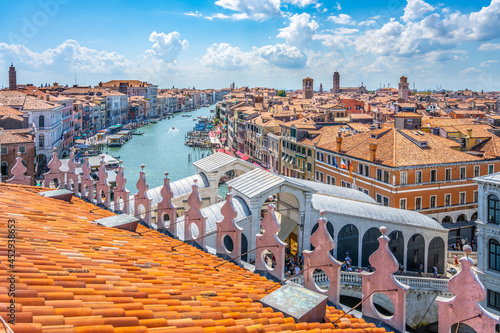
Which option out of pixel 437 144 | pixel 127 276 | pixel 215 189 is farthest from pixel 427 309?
pixel 127 276

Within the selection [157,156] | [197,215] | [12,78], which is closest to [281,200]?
[197,215]

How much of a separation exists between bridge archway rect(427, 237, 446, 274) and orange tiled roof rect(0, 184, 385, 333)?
695 inches

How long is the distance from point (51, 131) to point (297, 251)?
3955 centimetres

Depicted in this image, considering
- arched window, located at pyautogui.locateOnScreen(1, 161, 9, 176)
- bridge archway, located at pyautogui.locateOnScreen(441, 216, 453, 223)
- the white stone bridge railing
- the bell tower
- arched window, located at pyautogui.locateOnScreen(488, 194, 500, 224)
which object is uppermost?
the bell tower

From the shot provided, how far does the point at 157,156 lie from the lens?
73.3m

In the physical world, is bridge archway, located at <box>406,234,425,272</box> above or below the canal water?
below

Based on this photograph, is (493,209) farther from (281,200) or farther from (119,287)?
(119,287)

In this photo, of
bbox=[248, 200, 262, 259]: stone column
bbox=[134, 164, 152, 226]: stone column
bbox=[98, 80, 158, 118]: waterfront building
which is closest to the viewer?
bbox=[134, 164, 152, 226]: stone column

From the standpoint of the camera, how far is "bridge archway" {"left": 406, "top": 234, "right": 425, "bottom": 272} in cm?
2369

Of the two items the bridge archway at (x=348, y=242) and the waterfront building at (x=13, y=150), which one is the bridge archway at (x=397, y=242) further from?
the waterfront building at (x=13, y=150)

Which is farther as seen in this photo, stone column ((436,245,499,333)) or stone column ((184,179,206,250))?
stone column ((184,179,206,250))

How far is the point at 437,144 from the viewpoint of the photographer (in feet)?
112

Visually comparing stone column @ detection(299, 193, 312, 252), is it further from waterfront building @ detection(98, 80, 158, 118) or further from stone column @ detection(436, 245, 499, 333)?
waterfront building @ detection(98, 80, 158, 118)

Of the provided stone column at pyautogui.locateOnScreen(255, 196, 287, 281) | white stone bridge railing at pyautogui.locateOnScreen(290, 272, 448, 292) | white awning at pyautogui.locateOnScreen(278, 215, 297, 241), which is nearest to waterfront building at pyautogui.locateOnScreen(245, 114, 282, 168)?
white awning at pyautogui.locateOnScreen(278, 215, 297, 241)
